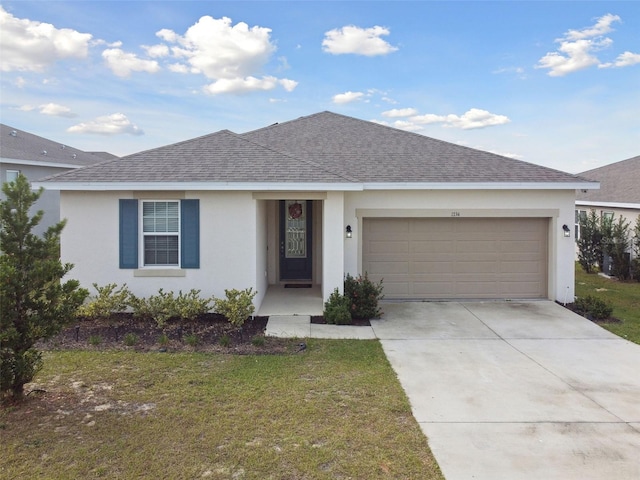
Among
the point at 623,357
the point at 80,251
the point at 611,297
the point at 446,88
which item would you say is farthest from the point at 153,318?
the point at 446,88

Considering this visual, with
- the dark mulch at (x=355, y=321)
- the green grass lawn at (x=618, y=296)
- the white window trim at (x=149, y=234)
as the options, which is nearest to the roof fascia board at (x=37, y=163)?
the white window trim at (x=149, y=234)

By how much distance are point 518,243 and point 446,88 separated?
884cm

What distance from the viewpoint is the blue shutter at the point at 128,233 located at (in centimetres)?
954

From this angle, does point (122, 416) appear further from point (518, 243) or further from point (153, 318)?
point (518, 243)

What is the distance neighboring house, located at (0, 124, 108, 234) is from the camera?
16812 millimetres

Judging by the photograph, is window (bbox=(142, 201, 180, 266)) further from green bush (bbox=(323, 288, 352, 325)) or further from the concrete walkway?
green bush (bbox=(323, 288, 352, 325))

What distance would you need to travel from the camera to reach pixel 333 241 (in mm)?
9875

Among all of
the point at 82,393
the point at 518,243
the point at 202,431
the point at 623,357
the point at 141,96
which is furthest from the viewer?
the point at 141,96

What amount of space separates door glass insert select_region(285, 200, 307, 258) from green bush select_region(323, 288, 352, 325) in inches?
145

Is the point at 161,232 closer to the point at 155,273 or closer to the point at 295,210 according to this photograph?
the point at 155,273

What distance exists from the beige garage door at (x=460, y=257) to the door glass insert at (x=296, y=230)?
238 cm

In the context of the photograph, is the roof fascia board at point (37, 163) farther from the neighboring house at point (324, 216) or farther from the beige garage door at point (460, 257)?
the beige garage door at point (460, 257)

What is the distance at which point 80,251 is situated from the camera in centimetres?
962

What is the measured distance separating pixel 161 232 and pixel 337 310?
13.4 feet
